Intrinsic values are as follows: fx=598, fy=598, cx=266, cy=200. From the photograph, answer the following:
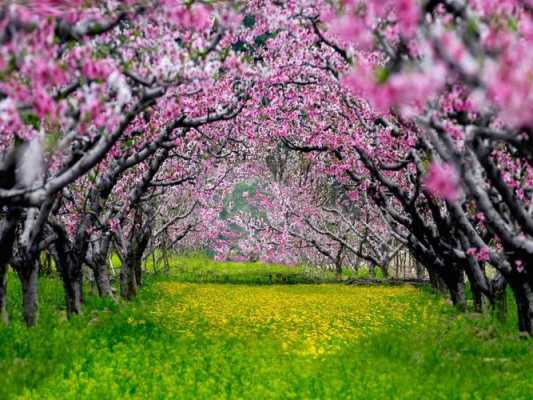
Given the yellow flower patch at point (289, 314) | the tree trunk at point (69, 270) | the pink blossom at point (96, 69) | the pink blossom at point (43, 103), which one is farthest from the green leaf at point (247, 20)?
the pink blossom at point (43, 103)

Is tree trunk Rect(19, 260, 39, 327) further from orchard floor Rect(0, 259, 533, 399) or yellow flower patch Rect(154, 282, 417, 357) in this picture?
yellow flower patch Rect(154, 282, 417, 357)

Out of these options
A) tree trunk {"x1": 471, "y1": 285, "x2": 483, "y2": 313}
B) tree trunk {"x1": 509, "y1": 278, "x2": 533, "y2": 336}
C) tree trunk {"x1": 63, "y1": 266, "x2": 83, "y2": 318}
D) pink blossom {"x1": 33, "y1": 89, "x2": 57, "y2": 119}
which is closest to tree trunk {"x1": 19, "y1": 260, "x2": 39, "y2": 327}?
tree trunk {"x1": 63, "y1": 266, "x2": 83, "y2": 318}

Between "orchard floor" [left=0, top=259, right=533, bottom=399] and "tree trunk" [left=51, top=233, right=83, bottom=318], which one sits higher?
"tree trunk" [left=51, top=233, right=83, bottom=318]

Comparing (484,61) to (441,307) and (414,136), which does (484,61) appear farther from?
(441,307)

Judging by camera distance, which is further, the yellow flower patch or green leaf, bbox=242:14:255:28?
green leaf, bbox=242:14:255:28

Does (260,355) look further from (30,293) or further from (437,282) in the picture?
(437,282)

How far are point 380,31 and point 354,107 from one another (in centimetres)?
990

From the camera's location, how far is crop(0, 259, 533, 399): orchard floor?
9188 mm

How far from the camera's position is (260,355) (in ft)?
39.1

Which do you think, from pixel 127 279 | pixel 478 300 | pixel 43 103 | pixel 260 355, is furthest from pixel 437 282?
pixel 43 103

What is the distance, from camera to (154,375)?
1009cm

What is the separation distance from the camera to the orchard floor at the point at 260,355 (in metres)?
9.19

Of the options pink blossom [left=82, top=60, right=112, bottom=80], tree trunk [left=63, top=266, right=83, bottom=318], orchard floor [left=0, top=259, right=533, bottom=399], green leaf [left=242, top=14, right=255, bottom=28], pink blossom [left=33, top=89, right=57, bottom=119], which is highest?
green leaf [left=242, top=14, right=255, bottom=28]

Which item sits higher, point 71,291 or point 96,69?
point 96,69
